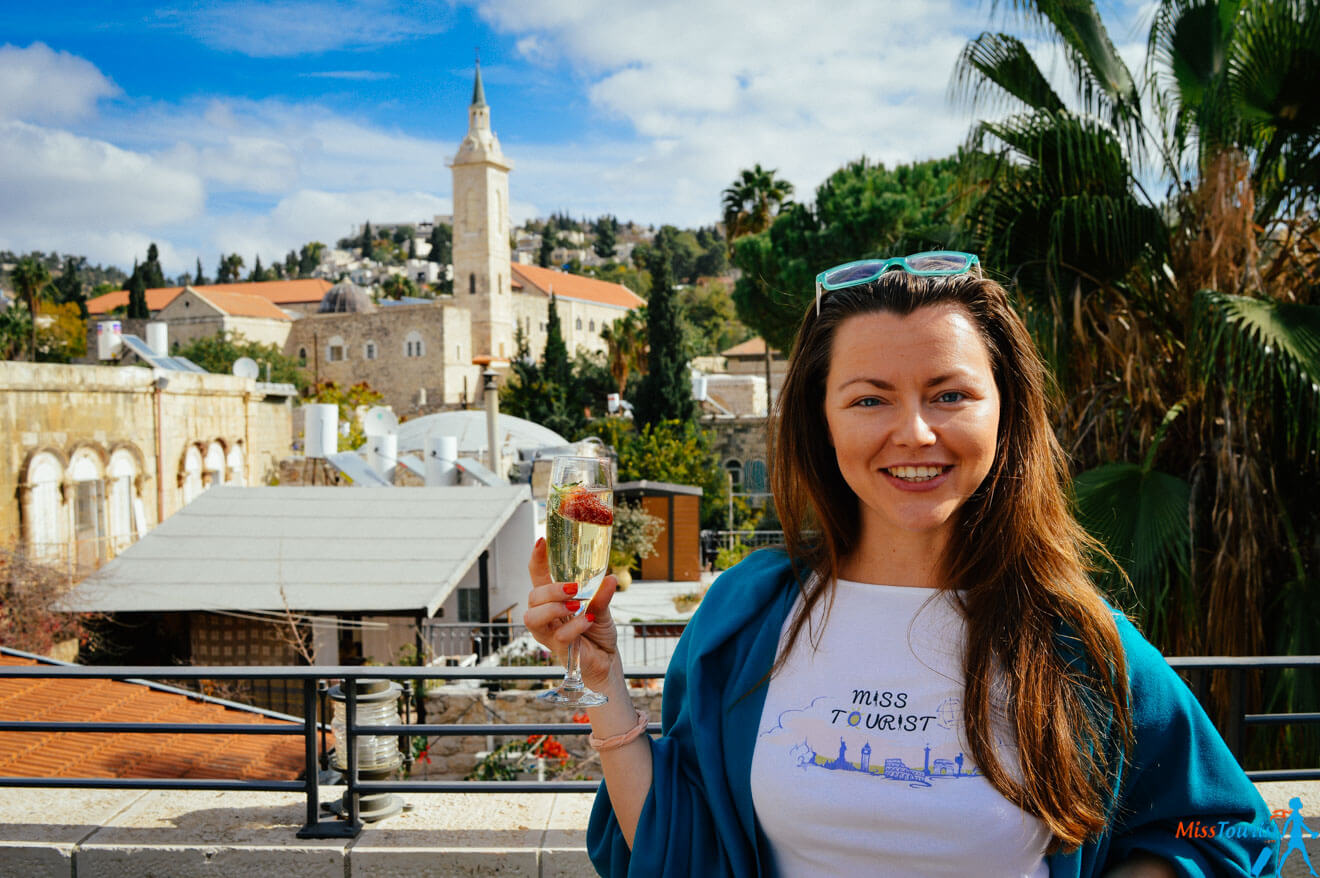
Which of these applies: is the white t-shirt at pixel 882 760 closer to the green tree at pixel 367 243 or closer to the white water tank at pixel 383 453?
the white water tank at pixel 383 453

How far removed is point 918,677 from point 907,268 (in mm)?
610

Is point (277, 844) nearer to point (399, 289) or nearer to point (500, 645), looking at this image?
point (500, 645)

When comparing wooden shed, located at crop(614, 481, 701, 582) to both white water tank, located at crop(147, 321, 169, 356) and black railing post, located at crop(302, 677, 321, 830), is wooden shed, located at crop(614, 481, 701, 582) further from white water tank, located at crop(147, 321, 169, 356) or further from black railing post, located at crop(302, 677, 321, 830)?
black railing post, located at crop(302, 677, 321, 830)

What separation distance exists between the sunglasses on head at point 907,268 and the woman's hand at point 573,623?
1.92ft

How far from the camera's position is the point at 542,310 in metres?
66.7

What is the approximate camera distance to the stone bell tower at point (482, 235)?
58625mm

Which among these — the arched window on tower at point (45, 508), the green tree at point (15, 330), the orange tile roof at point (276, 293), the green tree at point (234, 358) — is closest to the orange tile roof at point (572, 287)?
the orange tile roof at point (276, 293)

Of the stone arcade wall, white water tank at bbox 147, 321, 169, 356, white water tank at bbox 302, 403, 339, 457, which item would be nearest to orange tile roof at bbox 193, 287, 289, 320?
white water tank at bbox 147, 321, 169, 356

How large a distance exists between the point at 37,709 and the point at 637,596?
1455cm

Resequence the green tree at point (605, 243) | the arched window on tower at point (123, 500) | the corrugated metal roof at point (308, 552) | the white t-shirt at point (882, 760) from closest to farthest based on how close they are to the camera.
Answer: the white t-shirt at point (882, 760) → the corrugated metal roof at point (308, 552) → the arched window on tower at point (123, 500) → the green tree at point (605, 243)

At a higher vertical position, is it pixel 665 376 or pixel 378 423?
pixel 665 376

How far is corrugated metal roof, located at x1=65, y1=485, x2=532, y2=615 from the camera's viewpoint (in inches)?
365

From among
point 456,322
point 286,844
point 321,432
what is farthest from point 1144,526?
point 456,322

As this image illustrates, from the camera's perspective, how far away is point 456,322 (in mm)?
54969
